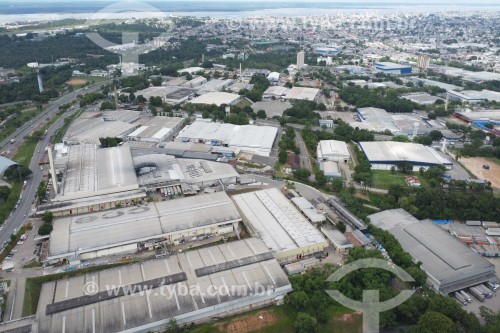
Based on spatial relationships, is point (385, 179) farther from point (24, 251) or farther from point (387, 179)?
point (24, 251)

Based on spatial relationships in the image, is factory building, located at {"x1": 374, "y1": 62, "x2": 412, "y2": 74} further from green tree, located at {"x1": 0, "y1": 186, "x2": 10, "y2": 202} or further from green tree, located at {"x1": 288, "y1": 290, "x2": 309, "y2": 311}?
green tree, located at {"x1": 0, "y1": 186, "x2": 10, "y2": 202}

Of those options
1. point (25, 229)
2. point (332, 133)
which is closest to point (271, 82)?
point (332, 133)

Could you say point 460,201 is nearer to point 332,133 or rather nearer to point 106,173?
point 332,133

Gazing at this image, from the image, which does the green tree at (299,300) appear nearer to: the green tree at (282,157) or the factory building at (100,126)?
the green tree at (282,157)

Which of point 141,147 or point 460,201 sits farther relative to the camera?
point 141,147

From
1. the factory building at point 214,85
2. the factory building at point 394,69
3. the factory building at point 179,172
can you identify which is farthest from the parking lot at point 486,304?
the factory building at point 394,69

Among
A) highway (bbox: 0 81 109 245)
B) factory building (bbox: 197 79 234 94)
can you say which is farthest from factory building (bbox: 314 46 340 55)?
highway (bbox: 0 81 109 245)
